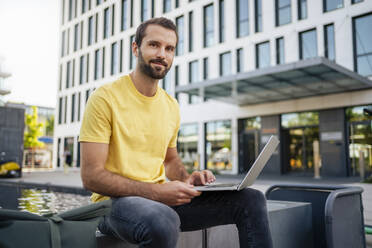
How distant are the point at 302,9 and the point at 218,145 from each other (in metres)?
10.0

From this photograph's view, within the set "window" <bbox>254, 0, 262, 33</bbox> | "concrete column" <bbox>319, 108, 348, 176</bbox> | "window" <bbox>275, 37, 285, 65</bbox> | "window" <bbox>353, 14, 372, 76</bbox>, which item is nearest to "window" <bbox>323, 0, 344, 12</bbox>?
"window" <bbox>353, 14, 372, 76</bbox>

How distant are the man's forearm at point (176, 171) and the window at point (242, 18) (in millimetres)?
21450

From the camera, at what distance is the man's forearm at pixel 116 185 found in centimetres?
191

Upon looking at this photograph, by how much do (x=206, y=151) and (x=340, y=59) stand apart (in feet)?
35.5

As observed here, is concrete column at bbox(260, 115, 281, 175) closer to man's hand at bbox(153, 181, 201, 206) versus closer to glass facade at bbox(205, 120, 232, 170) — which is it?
glass facade at bbox(205, 120, 232, 170)

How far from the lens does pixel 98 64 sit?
35.2 metres

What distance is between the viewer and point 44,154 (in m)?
38.4

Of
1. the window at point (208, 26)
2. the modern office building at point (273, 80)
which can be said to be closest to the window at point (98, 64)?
the modern office building at point (273, 80)

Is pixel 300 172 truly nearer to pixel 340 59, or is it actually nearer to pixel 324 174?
pixel 324 174

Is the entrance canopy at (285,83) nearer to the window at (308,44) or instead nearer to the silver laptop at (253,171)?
the window at (308,44)

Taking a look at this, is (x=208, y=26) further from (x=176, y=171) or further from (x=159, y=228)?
(x=159, y=228)

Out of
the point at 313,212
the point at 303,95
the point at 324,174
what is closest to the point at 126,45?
the point at 303,95

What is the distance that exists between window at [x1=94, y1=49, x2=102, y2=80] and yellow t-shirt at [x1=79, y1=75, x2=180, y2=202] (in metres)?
33.7

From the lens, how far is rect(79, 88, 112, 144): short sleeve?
1.97 m
